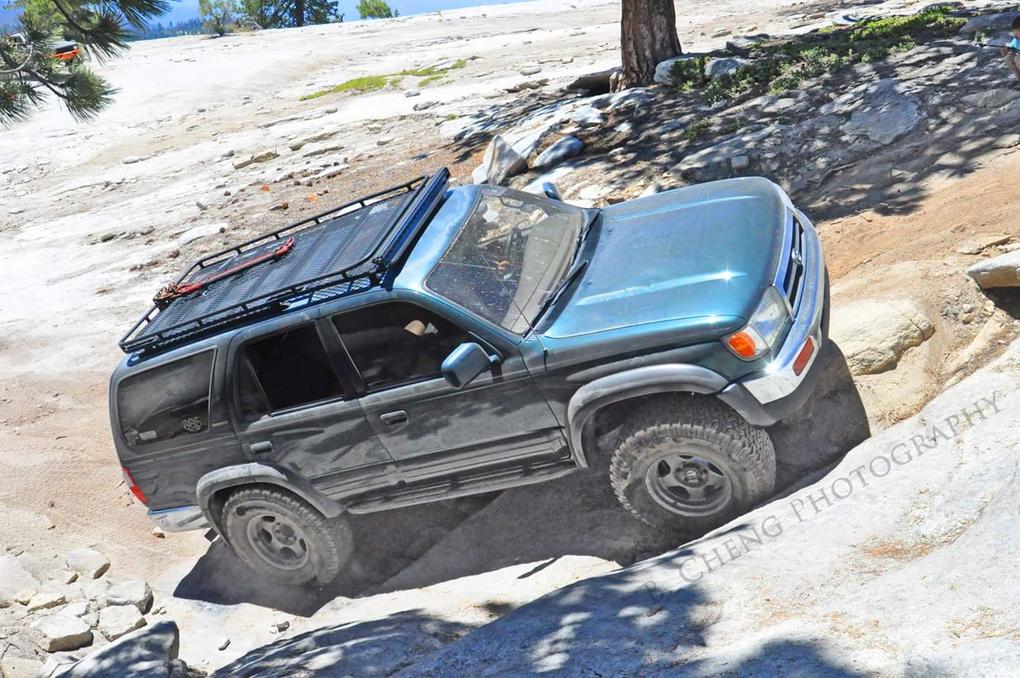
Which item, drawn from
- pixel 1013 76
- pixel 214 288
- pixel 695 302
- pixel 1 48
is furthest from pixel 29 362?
pixel 1013 76

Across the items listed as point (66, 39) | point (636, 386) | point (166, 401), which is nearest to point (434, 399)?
point (636, 386)

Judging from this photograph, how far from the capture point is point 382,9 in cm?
7075

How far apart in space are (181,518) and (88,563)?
5.05 feet

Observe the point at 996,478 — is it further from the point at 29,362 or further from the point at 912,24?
the point at 29,362

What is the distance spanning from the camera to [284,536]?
6.49m

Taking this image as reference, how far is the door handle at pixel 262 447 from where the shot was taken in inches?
237

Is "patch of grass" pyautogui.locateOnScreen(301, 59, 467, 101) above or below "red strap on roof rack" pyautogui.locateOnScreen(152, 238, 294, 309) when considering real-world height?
below

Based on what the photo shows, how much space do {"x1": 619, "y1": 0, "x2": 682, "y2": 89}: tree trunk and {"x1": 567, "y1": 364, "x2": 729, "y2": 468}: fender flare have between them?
9.28 meters

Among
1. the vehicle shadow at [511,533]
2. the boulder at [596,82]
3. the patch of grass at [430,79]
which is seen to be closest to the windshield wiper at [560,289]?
the vehicle shadow at [511,533]

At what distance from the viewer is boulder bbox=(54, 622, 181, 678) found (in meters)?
5.54

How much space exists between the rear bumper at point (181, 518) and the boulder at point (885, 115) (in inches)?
292

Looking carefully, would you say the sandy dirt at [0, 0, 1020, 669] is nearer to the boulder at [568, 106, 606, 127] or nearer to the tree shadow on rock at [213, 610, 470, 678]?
the tree shadow on rock at [213, 610, 470, 678]

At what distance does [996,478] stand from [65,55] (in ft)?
24.0

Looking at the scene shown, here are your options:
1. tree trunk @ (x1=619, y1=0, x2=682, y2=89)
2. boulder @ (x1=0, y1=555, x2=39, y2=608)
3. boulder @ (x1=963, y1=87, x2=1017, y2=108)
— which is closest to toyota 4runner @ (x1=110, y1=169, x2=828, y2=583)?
boulder @ (x1=0, y1=555, x2=39, y2=608)
